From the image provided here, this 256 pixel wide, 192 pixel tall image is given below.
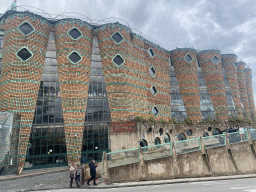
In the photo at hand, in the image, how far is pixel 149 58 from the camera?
28.8 m

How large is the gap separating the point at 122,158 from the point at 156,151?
99.7 inches

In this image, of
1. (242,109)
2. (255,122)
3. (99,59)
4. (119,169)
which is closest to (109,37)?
(99,59)

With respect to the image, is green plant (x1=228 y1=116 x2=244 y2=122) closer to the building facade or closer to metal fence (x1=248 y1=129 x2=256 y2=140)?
the building facade

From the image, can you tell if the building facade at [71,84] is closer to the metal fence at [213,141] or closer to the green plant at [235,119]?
the metal fence at [213,141]

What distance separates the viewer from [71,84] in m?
21.5


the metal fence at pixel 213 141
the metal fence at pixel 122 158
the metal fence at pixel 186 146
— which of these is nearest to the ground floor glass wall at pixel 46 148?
the metal fence at pixel 122 158

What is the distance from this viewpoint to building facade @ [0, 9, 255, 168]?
65.7 feet

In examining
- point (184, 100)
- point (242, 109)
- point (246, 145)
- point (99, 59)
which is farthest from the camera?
point (242, 109)

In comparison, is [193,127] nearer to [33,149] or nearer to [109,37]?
[109,37]

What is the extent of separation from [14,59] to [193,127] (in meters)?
26.1

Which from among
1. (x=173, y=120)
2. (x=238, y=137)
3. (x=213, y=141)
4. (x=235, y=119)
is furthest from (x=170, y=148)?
(x=235, y=119)

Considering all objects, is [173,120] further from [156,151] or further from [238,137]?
[156,151]

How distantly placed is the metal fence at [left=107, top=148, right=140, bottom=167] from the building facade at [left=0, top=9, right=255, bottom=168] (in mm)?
9820

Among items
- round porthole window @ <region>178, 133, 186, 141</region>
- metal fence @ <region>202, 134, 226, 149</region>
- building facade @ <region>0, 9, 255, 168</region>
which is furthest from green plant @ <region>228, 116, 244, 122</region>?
metal fence @ <region>202, 134, 226, 149</region>
